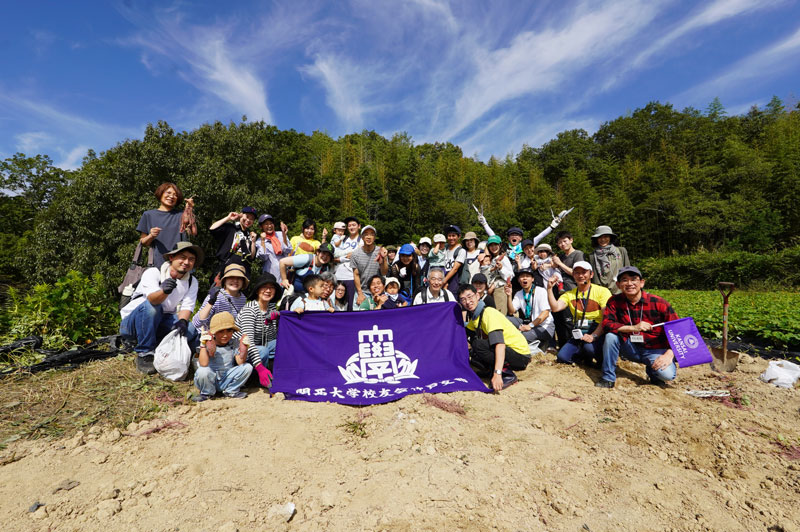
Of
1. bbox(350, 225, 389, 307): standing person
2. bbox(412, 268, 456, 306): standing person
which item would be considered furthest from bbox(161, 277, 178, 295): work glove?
bbox(412, 268, 456, 306): standing person

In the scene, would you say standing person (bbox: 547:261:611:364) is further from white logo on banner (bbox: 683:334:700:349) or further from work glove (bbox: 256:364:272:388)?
work glove (bbox: 256:364:272:388)

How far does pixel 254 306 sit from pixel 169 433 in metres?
1.46

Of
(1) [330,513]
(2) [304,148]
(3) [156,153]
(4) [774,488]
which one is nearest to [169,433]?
(1) [330,513]

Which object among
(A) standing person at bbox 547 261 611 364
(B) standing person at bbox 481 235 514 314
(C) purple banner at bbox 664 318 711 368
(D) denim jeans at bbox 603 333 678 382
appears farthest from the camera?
(B) standing person at bbox 481 235 514 314

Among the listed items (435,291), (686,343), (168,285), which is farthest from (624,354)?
(168,285)

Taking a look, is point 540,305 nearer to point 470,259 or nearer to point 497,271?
point 497,271

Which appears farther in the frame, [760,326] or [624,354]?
[760,326]

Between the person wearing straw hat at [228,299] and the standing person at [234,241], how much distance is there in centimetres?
98

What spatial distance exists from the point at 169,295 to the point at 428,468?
3462 millimetres

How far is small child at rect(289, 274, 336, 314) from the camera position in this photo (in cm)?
458

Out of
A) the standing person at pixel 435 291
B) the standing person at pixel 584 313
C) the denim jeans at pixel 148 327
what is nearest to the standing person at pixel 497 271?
the standing person at pixel 584 313

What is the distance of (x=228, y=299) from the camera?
414cm

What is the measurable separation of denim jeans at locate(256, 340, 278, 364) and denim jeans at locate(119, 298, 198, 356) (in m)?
0.83

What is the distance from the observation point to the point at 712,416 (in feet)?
10.8
